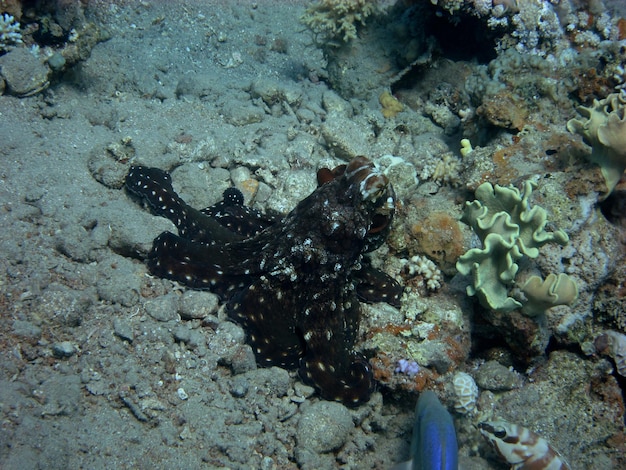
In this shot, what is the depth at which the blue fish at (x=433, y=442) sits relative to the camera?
10.7 ft

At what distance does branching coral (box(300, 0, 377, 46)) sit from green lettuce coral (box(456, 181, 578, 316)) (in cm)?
535

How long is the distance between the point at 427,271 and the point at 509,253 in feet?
3.23

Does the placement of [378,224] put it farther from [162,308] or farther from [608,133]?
[608,133]

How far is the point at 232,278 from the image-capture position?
188 inches

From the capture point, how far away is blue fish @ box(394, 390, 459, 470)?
3256mm

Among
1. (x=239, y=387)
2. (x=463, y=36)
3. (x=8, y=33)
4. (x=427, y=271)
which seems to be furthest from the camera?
(x=463, y=36)

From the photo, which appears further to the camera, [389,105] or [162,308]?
[389,105]

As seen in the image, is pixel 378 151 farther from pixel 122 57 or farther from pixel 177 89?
pixel 122 57

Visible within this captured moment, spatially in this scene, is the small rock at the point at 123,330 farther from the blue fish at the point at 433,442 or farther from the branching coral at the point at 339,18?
the branching coral at the point at 339,18

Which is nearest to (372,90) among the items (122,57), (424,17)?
(424,17)

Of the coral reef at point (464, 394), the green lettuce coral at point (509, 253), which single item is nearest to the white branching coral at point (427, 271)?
the green lettuce coral at point (509, 253)

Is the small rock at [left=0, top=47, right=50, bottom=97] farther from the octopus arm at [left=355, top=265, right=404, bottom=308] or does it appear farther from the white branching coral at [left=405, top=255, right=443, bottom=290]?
the white branching coral at [left=405, top=255, right=443, bottom=290]

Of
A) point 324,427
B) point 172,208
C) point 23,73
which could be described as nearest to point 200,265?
point 172,208

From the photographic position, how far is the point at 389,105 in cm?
850
